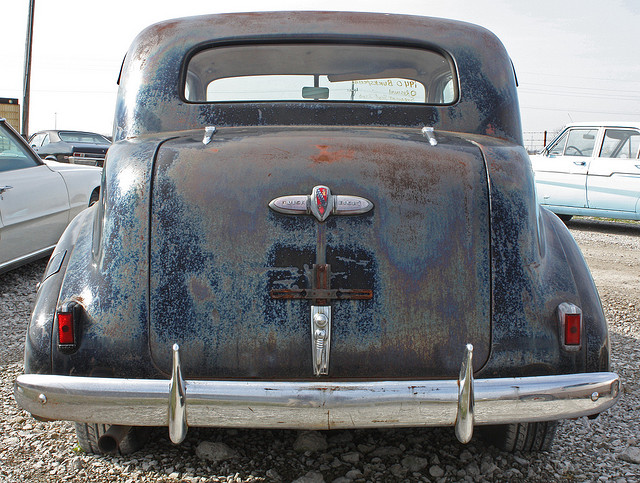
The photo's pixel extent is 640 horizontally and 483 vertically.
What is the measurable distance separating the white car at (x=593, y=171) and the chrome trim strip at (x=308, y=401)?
7529 millimetres

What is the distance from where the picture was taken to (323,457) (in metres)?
2.29

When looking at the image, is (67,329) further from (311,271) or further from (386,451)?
(386,451)

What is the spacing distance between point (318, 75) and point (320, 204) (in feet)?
3.64

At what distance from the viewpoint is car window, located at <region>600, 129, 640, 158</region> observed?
8.33m

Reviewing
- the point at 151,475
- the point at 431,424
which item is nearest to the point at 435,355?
the point at 431,424

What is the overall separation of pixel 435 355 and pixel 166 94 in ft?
4.89

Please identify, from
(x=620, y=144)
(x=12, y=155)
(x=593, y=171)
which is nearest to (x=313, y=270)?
(x=12, y=155)

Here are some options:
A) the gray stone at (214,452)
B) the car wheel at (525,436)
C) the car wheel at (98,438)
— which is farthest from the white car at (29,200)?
the car wheel at (525,436)

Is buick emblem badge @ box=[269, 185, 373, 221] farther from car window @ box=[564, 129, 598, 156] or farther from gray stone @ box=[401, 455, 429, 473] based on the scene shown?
car window @ box=[564, 129, 598, 156]

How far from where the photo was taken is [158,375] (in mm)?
1847

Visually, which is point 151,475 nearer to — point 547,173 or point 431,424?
point 431,424

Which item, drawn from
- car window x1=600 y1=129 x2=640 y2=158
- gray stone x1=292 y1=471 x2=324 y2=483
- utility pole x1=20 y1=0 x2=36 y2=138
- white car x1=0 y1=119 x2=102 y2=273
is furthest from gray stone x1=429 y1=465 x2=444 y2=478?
utility pole x1=20 y1=0 x2=36 y2=138

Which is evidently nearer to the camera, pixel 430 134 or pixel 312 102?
pixel 430 134

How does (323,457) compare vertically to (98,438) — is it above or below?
Result: below
